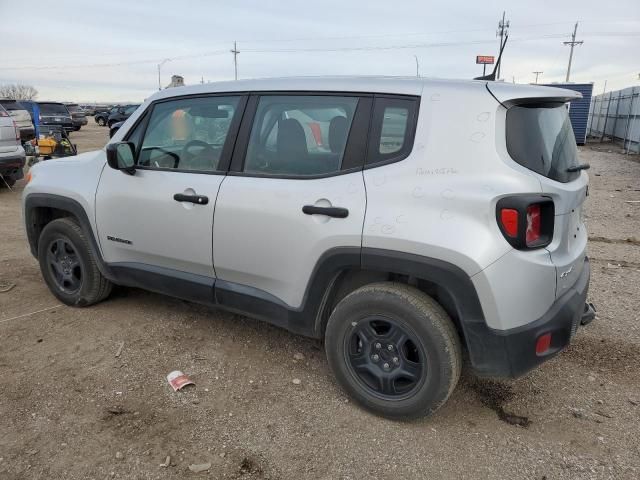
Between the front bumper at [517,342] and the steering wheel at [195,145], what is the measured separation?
1.89 metres

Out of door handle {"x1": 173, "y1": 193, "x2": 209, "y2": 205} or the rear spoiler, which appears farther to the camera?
door handle {"x1": 173, "y1": 193, "x2": 209, "y2": 205}

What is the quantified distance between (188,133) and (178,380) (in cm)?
160

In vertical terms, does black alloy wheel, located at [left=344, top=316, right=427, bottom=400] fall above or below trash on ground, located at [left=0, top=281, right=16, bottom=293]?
above

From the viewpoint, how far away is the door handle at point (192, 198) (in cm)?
313

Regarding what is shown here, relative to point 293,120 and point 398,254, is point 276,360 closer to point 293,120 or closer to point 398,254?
point 398,254

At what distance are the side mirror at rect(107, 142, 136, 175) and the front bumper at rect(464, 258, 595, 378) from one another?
245cm

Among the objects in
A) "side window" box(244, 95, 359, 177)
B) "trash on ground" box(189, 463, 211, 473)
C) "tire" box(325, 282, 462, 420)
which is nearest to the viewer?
"trash on ground" box(189, 463, 211, 473)

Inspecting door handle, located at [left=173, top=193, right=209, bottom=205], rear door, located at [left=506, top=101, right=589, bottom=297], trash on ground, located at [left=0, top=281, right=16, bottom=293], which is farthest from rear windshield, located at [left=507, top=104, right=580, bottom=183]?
trash on ground, located at [left=0, top=281, right=16, bottom=293]

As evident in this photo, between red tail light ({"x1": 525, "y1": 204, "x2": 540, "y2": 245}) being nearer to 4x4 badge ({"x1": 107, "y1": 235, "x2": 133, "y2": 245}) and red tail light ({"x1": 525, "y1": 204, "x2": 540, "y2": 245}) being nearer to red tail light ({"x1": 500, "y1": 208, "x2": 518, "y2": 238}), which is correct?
red tail light ({"x1": 500, "y1": 208, "x2": 518, "y2": 238})

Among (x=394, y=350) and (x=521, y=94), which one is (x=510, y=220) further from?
(x=394, y=350)

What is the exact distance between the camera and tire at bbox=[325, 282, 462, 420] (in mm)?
2510

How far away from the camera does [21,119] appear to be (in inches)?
648

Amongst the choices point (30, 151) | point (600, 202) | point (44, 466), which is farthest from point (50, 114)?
point (44, 466)

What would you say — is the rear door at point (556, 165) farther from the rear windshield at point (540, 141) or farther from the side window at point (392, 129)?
the side window at point (392, 129)
